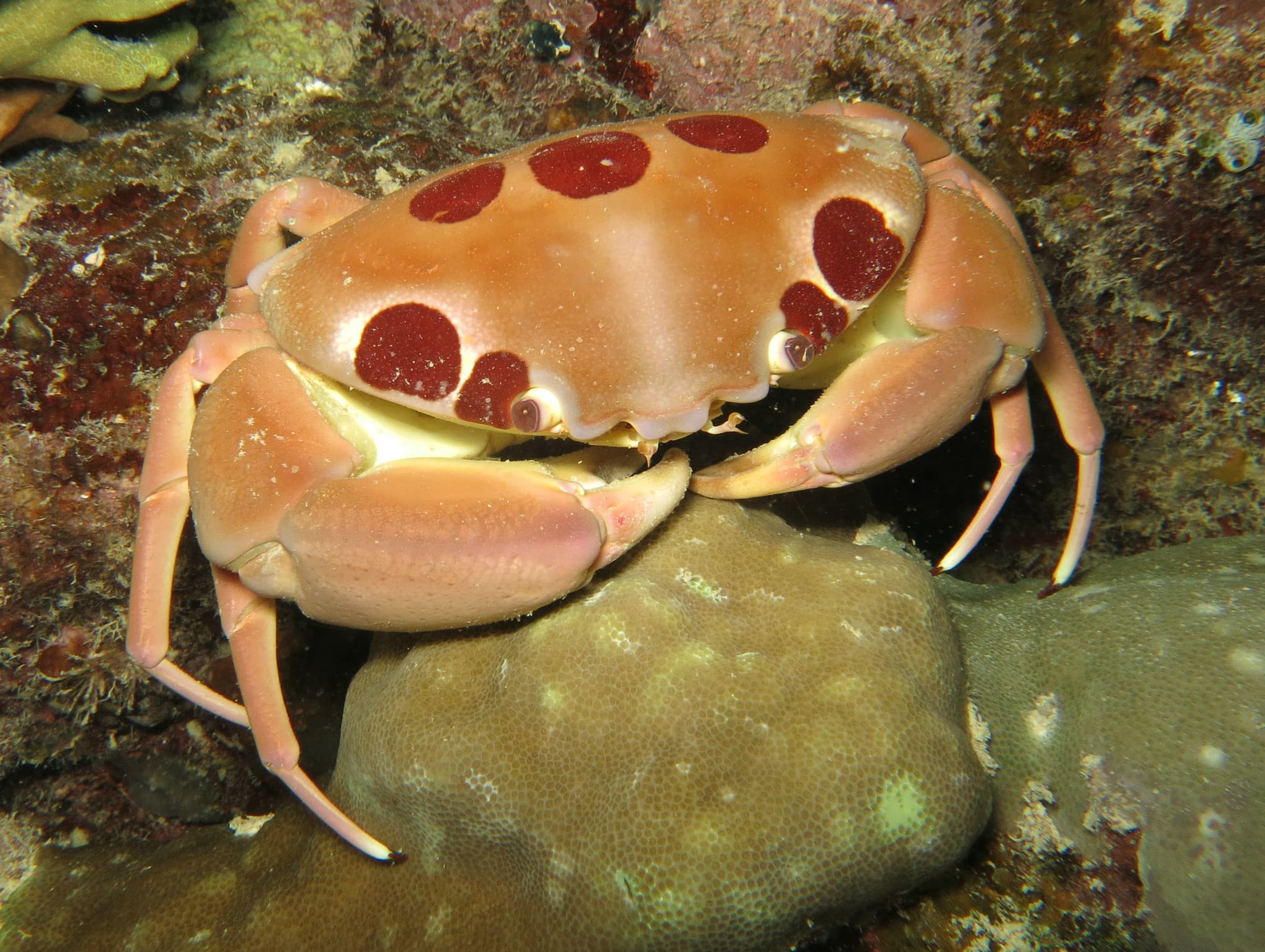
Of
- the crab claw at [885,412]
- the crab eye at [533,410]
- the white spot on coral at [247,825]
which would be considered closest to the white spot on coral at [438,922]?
the white spot on coral at [247,825]

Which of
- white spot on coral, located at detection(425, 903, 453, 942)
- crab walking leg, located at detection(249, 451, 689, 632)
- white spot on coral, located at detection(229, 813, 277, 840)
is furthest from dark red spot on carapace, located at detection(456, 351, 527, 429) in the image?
white spot on coral, located at detection(229, 813, 277, 840)

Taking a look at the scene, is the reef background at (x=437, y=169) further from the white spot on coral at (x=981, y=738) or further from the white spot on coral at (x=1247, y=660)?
the white spot on coral at (x=1247, y=660)

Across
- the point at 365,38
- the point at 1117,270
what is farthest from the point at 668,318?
the point at 365,38

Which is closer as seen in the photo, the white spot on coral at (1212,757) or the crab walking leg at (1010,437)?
the white spot on coral at (1212,757)

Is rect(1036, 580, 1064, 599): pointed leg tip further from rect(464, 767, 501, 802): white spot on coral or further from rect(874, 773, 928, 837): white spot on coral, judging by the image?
rect(464, 767, 501, 802): white spot on coral

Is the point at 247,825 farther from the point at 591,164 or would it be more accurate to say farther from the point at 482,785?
the point at 591,164
